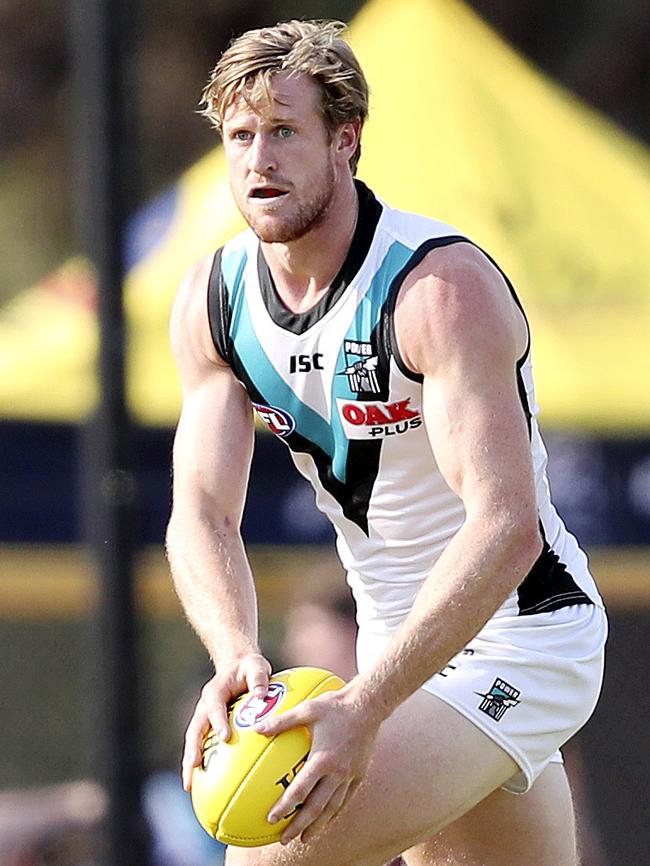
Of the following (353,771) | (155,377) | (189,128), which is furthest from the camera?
(189,128)

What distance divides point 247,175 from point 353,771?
1.23m

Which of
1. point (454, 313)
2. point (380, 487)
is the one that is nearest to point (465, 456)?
point (454, 313)

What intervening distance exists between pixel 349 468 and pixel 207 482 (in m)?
0.34

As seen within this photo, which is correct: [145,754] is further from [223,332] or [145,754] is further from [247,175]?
[247,175]

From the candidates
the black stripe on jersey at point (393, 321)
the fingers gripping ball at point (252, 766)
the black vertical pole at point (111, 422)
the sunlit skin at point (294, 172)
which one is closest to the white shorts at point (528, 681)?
the fingers gripping ball at point (252, 766)

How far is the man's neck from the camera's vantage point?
396 centimetres

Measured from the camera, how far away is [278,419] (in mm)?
4125

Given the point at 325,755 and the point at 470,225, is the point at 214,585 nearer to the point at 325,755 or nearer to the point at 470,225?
the point at 325,755

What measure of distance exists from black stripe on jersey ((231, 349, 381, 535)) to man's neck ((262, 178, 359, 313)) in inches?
8.2

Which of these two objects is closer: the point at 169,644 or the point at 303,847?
the point at 303,847

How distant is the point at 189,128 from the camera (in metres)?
7.00

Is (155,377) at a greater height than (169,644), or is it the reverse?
(155,377)

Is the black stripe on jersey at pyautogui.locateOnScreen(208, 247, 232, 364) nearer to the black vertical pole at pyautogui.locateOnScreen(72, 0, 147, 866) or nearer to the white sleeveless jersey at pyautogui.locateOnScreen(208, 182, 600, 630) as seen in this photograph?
the white sleeveless jersey at pyautogui.locateOnScreen(208, 182, 600, 630)

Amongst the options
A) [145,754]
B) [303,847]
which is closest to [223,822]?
[303,847]
